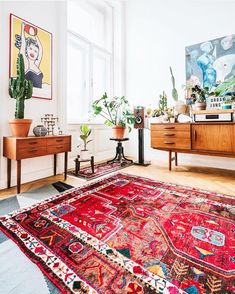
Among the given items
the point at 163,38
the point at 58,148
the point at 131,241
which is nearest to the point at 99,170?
the point at 58,148

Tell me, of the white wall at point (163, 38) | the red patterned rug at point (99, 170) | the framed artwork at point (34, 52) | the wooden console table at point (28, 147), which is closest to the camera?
the wooden console table at point (28, 147)

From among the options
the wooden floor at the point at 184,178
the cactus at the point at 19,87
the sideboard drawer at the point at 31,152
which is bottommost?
the wooden floor at the point at 184,178

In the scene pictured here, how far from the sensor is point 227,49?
2.87 m

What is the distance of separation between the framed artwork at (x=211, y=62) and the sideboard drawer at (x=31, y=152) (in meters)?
2.72

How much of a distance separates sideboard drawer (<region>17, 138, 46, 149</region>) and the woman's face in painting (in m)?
1.13

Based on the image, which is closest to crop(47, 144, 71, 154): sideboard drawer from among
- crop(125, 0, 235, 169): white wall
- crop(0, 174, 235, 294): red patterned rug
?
crop(0, 174, 235, 294): red patterned rug

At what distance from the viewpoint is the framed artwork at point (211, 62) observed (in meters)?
2.85

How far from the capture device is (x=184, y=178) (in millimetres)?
2527

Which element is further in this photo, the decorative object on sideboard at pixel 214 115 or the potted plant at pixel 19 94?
the decorative object on sideboard at pixel 214 115

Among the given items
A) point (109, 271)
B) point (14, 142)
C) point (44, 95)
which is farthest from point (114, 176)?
point (109, 271)

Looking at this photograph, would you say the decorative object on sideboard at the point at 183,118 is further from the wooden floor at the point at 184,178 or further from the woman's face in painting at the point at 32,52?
the woman's face in painting at the point at 32,52

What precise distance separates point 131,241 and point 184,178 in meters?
1.65

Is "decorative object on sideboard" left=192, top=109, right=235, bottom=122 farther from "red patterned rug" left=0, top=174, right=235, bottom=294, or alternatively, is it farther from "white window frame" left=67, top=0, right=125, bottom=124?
"white window frame" left=67, top=0, right=125, bottom=124

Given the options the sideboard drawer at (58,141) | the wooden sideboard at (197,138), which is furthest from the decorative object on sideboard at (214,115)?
the sideboard drawer at (58,141)
